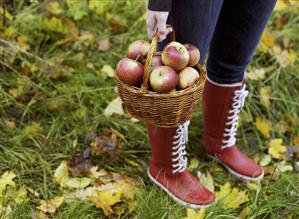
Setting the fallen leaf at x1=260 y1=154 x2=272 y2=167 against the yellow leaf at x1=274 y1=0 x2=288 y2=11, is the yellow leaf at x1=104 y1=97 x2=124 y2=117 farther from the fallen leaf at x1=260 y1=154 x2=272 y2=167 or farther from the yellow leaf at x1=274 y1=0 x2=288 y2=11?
the yellow leaf at x1=274 y1=0 x2=288 y2=11

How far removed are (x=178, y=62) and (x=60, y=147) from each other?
36.4 inches

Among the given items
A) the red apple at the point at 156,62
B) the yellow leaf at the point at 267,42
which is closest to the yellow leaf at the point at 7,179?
the red apple at the point at 156,62

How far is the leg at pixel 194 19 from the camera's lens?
4.70 feet

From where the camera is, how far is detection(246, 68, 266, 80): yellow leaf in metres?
2.54

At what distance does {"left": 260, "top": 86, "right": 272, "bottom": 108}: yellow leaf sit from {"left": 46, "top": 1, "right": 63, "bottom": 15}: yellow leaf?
1216mm

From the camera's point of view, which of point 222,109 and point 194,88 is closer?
point 194,88

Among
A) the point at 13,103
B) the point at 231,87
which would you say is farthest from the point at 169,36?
the point at 13,103

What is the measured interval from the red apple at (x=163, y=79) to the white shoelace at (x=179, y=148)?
1.28 ft

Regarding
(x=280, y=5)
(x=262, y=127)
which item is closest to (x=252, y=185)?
(x=262, y=127)

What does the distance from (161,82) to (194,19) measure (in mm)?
237

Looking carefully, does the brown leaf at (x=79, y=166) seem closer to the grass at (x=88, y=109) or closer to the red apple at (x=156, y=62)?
the grass at (x=88, y=109)

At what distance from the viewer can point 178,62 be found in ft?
4.62

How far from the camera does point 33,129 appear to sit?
216 centimetres

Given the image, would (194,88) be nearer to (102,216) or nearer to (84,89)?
(102,216)
